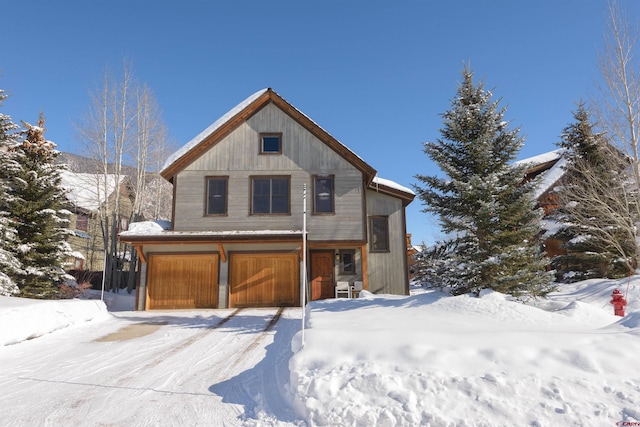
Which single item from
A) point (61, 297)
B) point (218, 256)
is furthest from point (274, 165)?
point (61, 297)

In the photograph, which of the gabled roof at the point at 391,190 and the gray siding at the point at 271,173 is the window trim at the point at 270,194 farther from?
the gabled roof at the point at 391,190

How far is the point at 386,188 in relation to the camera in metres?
16.8

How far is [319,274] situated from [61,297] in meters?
10.6

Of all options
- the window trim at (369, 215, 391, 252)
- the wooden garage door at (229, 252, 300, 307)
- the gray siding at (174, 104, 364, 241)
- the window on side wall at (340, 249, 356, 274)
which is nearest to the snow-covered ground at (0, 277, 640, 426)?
the wooden garage door at (229, 252, 300, 307)

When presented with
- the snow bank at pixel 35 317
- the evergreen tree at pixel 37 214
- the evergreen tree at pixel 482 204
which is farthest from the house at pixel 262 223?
the evergreen tree at pixel 482 204

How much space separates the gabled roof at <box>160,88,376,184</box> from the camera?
591 inches

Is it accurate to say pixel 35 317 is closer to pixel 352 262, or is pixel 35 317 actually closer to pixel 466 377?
Answer: pixel 466 377

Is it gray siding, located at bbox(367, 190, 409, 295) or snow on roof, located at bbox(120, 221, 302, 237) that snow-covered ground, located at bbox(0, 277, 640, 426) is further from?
gray siding, located at bbox(367, 190, 409, 295)

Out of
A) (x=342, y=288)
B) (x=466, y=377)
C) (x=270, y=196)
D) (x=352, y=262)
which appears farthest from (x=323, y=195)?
(x=466, y=377)

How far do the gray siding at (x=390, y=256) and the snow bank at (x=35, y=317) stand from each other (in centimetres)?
1055

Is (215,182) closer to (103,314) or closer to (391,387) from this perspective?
(103,314)

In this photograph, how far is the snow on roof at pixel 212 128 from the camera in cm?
1522

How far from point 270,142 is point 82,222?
21.0 meters

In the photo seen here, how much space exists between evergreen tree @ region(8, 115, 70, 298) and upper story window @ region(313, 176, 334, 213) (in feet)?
33.7
